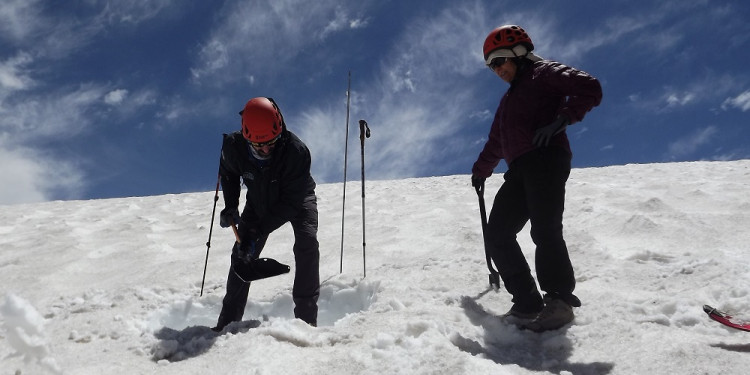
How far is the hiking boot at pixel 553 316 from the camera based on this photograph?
346 cm

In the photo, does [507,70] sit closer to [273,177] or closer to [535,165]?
[535,165]

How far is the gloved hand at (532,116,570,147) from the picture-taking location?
334 cm

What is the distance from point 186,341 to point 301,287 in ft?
3.34

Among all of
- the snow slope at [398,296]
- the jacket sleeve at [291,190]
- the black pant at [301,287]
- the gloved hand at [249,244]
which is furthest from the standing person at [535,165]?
the gloved hand at [249,244]

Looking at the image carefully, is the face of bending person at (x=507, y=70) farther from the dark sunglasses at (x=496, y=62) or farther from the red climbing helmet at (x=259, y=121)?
the red climbing helmet at (x=259, y=121)

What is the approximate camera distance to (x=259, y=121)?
3963 mm

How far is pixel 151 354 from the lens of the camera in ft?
11.1

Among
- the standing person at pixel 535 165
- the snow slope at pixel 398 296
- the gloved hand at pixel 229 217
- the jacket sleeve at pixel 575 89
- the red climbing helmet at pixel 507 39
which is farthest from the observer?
the gloved hand at pixel 229 217

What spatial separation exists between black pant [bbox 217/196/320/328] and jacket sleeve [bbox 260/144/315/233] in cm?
12

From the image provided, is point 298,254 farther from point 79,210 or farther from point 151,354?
point 79,210

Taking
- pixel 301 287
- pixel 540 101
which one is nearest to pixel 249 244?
pixel 301 287

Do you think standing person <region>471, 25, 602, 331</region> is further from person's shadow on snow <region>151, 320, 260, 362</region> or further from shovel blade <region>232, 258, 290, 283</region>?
person's shadow on snow <region>151, 320, 260, 362</region>

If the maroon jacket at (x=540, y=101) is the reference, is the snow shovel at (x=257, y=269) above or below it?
below

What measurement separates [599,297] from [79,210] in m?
11.2
